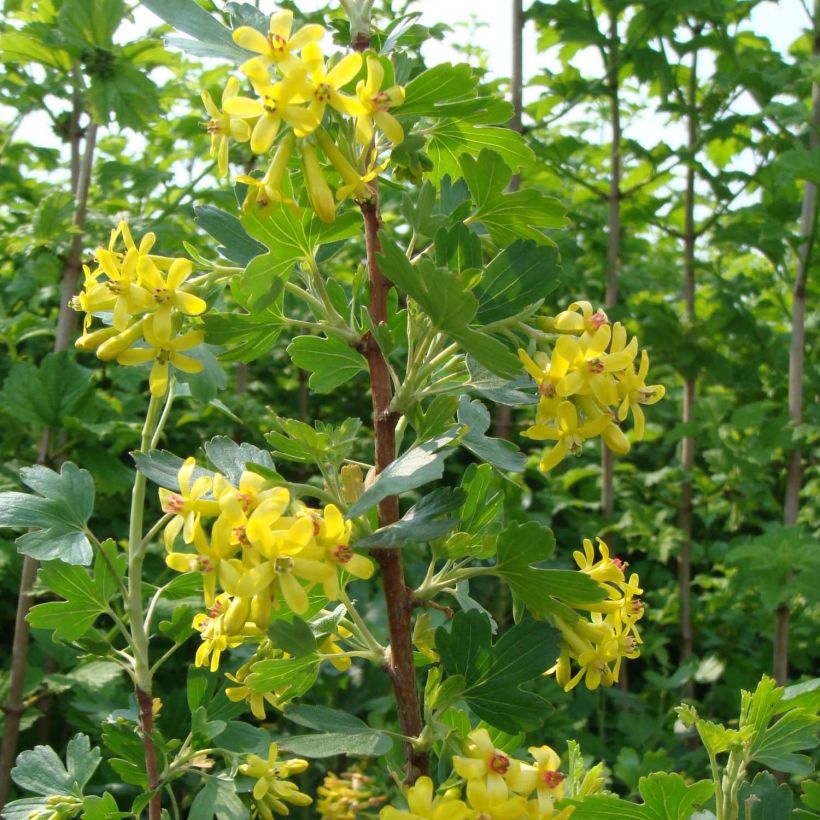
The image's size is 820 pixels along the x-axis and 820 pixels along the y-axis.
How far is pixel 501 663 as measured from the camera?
0.97m

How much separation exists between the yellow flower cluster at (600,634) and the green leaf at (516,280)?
26 cm

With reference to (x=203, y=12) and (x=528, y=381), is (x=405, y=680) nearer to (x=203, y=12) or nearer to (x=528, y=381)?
(x=528, y=381)

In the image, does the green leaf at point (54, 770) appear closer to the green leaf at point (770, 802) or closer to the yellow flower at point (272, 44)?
the green leaf at point (770, 802)

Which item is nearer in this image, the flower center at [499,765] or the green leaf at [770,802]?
the flower center at [499,765]

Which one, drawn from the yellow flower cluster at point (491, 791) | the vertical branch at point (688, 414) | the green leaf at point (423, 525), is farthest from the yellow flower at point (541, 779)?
the vertical branch at point (688, 414)

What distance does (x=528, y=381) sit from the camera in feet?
3.31

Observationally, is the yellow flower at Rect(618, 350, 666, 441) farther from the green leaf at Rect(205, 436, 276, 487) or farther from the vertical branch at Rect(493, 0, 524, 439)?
the vertical branch at Rect(493, 0, 524, 439)

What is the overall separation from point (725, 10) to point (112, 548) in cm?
199

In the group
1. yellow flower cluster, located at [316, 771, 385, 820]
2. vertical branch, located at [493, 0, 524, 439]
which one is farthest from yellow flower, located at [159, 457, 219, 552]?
vertical branch, located at [493, 0, 524, 439]

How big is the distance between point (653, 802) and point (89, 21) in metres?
1.74

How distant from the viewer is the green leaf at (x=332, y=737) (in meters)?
0.93

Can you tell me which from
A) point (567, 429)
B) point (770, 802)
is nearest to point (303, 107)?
point (567, 429)

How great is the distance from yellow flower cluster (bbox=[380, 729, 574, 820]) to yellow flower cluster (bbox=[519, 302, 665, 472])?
266 millimetres

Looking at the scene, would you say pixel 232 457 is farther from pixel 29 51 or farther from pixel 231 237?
pixel 29 51
